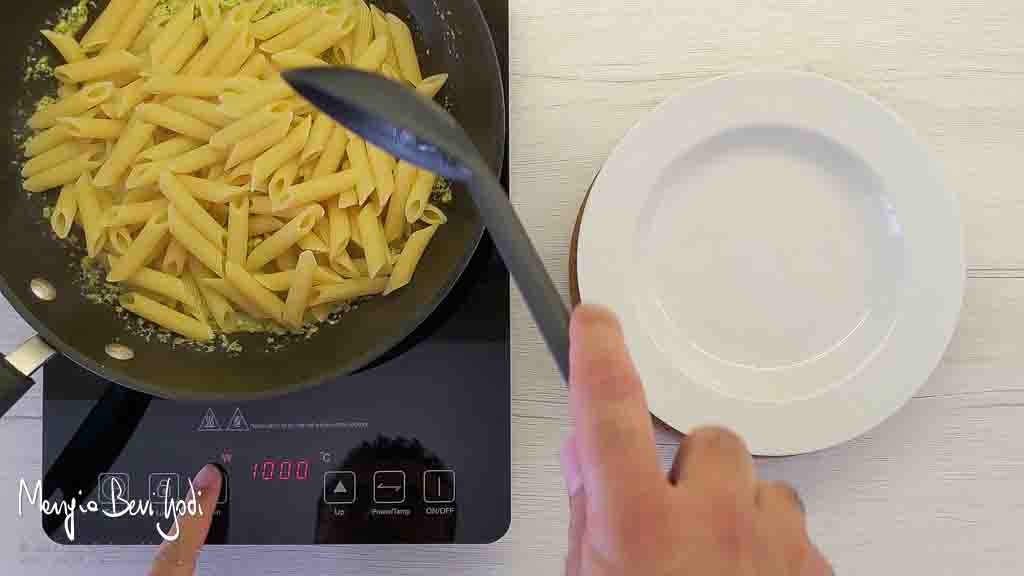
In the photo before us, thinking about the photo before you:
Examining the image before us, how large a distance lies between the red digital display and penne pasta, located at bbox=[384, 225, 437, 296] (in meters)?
0.19

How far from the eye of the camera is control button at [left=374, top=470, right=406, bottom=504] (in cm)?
76

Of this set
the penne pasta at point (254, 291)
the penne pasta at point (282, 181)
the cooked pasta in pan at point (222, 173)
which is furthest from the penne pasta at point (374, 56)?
the penne pasta at point (254, 291)

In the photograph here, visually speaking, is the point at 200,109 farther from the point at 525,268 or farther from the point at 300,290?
the point at 525,268

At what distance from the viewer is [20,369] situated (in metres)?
0.62

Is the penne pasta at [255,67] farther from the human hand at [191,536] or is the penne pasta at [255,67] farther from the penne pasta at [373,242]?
the human hand at [191,536]

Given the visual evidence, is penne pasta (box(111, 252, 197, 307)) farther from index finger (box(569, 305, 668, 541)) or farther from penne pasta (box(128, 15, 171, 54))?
index finger (box(569, 305, 668, 541))

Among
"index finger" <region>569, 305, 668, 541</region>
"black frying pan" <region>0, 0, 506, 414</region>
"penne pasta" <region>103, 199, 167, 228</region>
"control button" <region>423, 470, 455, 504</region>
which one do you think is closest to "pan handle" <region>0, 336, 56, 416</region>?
"black frying pan" <region>0, 0, 506, 414</region>

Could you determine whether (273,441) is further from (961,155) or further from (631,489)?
(961,155)

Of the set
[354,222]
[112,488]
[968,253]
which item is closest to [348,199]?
[354,222]

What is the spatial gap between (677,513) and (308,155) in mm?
459

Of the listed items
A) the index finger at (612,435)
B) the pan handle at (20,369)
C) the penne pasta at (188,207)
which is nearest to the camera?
the index finger at (612,435)

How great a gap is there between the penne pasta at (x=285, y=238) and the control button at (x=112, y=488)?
0.24 m

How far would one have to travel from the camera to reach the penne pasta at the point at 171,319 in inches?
28.1

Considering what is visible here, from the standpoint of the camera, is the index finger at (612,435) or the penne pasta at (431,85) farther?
the penne pasta at (431,85)
